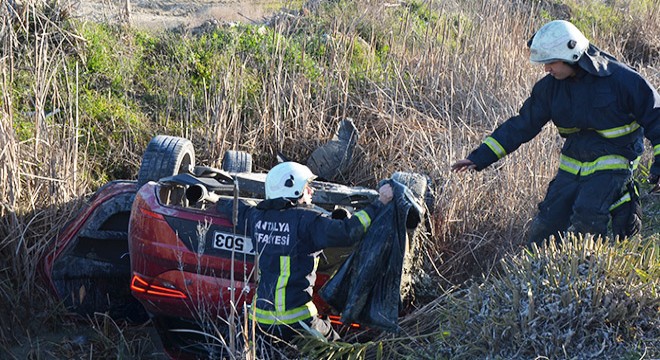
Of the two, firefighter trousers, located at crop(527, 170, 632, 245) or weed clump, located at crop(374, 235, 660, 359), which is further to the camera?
firefighter trousers, located at crop(527, 170, 632, 245)

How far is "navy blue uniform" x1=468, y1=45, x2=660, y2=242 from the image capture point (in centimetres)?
480

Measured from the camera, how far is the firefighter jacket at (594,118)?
4785 mm

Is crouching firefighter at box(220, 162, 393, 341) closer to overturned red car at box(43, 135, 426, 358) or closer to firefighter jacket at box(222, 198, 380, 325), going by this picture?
firefighter jacket at box(222, 198, 380, 325)

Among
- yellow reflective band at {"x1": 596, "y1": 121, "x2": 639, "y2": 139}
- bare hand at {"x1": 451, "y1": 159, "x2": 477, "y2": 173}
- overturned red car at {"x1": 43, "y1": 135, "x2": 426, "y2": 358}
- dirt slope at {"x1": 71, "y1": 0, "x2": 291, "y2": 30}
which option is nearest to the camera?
overturned red car at {"x1": 43, "y1": 135, "x2": 426, "y2": 358}

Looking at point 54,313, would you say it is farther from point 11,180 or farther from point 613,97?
point 613,97

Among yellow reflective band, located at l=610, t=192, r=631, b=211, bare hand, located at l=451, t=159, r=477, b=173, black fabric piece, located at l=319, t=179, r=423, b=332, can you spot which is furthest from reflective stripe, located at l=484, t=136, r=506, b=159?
black fabric piece, located at l=319, t=179, r=423, b=332

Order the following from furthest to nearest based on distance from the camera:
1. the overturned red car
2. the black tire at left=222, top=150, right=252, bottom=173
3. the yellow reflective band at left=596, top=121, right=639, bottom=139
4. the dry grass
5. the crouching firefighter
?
the black tire at left=222, top=150, right=252, bottom=173 < the dry grass < the yellow reflective band at left=596, top=121, right=639, bottom=139 < the overturned red car < the crouching firefighter

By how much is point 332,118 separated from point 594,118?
123 inches

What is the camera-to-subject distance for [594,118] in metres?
4.87

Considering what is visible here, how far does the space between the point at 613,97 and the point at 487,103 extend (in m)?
2.98

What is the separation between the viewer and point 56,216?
5.68m

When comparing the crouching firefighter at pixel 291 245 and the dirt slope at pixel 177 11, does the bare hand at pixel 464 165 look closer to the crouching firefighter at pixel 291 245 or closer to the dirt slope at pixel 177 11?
the crouching firefighter at pixel 291 245

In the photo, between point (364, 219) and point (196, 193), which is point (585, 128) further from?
point (196, 193)

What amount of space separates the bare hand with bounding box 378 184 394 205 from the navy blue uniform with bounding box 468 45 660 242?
99 centimetres
